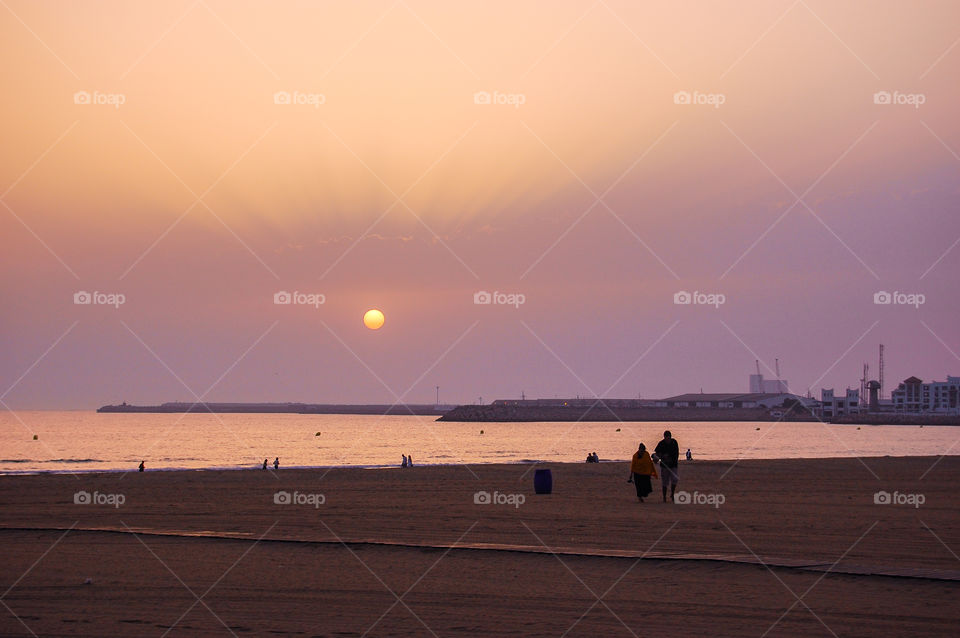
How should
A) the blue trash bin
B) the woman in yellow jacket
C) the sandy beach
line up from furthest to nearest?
the blue trash bin, the woman in yellow jacket, the sandy beach

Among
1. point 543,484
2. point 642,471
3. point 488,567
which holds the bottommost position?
point 488,567

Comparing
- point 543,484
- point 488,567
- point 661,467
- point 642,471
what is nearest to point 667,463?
point 661,467

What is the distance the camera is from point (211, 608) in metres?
11.5

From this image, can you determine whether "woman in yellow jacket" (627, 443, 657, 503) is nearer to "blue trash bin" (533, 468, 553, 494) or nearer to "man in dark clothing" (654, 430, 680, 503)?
"man in dark clothing" (654, 430, 680, 503)

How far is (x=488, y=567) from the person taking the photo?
1430cm

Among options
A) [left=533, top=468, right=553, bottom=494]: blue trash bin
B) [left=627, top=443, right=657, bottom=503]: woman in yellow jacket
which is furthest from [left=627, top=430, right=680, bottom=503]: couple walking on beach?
[left=533, top=468, right=553, bottom=494]: blue trash bin

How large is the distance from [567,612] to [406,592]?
2.31 m

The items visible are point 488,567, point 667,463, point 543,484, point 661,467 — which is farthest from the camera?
point 543,484

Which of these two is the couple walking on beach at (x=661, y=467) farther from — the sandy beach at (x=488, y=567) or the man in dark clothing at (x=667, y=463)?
the sandy beach at (x=488, y=567)

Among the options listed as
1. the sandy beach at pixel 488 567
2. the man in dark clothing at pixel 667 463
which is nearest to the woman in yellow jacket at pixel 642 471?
the man in dark clothing at pixel 667 463

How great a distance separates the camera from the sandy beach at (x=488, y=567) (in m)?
10.7

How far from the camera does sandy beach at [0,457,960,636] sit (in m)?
10.7

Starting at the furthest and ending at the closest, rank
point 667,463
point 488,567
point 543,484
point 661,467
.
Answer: point 543,484
point 661,467
point 667,463
point 488,567

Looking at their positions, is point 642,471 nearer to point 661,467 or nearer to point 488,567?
point 661,467
